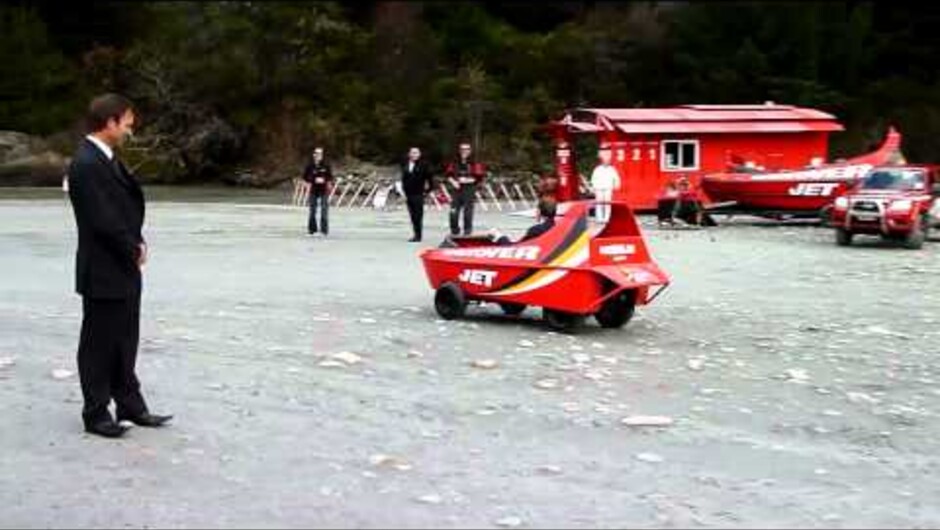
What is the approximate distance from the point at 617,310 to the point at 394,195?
30.4 metres

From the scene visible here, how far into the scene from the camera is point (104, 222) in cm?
788

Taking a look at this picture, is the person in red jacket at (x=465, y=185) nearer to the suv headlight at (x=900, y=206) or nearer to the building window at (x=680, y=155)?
the suv headlight at (x=900, y=206)

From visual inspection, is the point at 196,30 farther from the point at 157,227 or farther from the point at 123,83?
the point at 157,227

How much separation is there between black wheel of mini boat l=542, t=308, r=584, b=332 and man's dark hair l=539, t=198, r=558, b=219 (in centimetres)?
110

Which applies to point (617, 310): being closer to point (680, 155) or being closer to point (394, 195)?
point (680, 155)

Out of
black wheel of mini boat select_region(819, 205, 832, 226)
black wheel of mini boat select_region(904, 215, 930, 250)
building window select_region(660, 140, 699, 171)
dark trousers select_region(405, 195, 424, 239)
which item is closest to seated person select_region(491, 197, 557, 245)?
dark trousers select_region(405, 195, 424, 239)

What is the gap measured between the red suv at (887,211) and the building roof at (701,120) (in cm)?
907

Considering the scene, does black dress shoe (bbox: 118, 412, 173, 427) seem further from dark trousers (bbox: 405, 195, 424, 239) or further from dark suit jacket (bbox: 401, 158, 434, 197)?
dark suit jacket (bbox: 401, 158, 434, 197)

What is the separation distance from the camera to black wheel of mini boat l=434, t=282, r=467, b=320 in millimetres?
13852

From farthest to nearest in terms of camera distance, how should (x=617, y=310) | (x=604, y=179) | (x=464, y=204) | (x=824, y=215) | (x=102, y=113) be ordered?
(x=824, y=215) → (x=604, y=179) → (x=464, y=204) → (x=617, y=310) → (x=102, y=113)

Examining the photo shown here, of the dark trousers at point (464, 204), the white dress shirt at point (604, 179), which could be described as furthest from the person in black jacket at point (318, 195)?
the white dress shirt at point (604, 179)

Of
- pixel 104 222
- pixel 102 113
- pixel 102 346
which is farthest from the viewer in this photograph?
pixel 102 346

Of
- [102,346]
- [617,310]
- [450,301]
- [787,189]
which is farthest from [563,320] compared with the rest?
[787,189]

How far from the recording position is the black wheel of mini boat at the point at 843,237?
26.3 m
